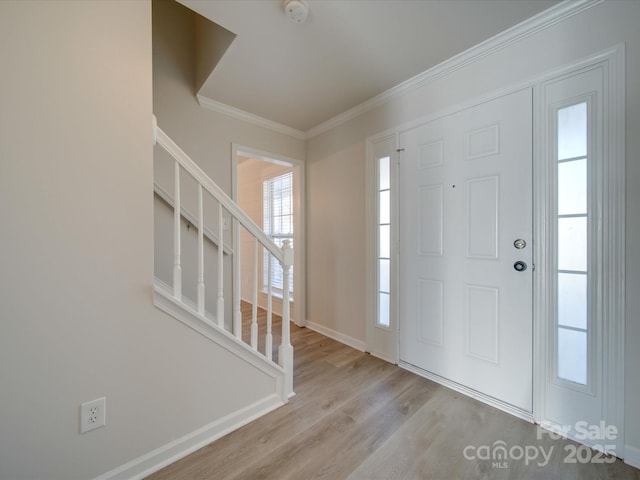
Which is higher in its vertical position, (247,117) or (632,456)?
(247,117)

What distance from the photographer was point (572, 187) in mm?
1496

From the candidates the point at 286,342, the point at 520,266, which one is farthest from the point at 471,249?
the point at 286,342

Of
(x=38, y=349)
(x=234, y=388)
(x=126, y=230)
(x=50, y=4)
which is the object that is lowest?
(x=234, y=388)

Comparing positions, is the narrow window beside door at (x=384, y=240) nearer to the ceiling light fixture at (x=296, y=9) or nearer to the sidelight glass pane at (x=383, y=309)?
the sidelight glass pane at (x=383, y=309)

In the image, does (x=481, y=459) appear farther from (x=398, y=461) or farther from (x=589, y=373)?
(x=589, y=373)

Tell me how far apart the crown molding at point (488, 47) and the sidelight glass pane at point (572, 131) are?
52 centimetres

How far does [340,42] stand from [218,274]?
1716mm

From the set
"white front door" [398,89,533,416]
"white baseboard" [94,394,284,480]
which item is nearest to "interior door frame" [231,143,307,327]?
"white front door" [398,89,533,416]

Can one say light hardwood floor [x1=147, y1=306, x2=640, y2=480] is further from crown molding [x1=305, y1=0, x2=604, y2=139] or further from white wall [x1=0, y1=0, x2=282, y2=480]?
crown molding [x1=305, y1=0, x2=604, y2=139]

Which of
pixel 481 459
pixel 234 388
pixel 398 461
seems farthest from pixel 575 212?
pixel 234 388

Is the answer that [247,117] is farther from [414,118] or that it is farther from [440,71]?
[440,71]

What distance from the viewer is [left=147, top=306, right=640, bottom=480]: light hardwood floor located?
1.29 meters

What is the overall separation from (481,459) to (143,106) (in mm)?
2433

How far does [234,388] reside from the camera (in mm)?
1584
